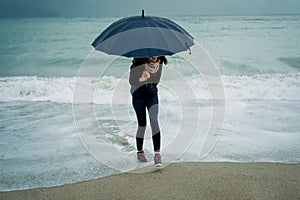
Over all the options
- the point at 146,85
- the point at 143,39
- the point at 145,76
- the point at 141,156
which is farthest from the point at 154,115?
the point at 143,39

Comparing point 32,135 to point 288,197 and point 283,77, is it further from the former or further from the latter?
point 283,77

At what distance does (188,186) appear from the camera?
3.48 m

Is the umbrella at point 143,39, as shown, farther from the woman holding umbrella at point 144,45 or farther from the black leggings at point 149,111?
the black leggings at point 149,111

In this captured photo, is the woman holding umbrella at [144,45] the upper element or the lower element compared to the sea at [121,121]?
upper

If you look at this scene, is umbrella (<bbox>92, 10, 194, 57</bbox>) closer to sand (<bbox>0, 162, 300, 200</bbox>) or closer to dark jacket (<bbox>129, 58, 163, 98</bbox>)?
dark jacket (<bbox>129, 58, 163, 98</bbox>)

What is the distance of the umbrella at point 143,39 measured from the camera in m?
3.16

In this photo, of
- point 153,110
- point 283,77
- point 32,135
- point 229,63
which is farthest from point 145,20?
point 229,63

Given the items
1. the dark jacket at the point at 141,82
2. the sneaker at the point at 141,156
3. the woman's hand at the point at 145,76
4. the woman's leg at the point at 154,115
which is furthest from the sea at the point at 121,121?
the woman's hand at the point at 145,76

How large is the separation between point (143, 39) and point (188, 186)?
5.36 ft

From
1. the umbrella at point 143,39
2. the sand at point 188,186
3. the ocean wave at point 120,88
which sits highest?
the umbrella at point 143,39

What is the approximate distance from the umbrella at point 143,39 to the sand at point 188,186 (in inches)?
56.2

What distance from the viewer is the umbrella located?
3.16 metres

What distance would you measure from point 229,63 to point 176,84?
5444 millimetres

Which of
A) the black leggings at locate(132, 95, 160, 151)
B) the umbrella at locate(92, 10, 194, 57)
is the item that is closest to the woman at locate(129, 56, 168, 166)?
the black leggings at locate(132, 95, 160, 151)
